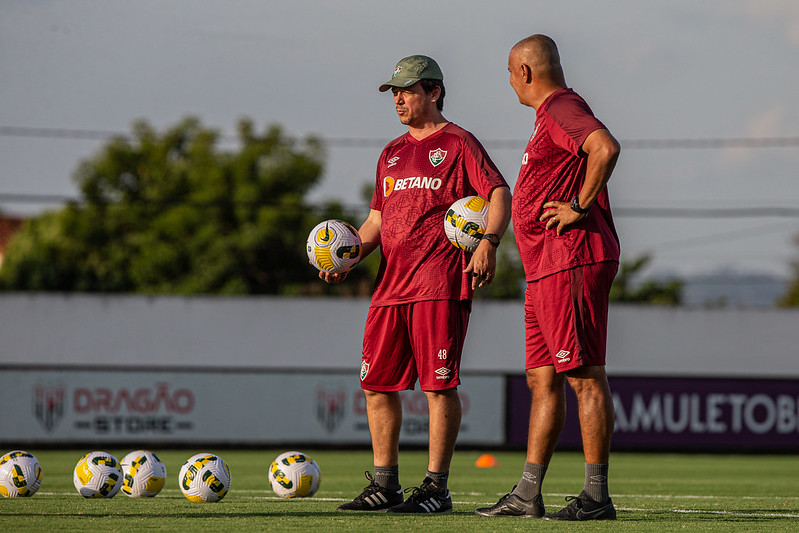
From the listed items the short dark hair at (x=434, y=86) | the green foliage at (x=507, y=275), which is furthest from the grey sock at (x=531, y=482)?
the green foliage at (x=507, y=275)

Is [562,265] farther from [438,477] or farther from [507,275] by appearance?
[507,275]

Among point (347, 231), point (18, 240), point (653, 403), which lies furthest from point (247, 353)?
point (18, 240)

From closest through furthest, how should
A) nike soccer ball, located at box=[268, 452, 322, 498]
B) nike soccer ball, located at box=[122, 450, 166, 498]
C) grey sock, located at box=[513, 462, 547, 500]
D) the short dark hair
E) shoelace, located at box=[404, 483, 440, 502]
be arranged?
grey sock, located at box=[513, 462, 547, 500], shoelace, located at box=[404, 483, 440, 502], the short dark hair, nike soccer ball, located at box=[122, 450, 166, 498], nike soccer ball, located at box=[268, 452, 322, 498]

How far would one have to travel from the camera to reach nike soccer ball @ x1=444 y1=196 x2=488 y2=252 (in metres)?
6.12

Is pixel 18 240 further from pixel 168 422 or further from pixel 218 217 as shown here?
pixel 168 422

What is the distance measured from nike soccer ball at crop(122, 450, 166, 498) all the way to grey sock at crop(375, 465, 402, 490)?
1.47 metres

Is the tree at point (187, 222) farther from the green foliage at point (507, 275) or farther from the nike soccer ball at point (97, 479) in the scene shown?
the nike soccer ball at point (97, 479)

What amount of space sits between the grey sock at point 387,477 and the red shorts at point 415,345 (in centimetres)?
45

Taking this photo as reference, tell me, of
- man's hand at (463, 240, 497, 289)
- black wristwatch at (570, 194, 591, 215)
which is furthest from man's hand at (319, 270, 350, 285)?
black wristwatch at (570, 194, 591, 215)

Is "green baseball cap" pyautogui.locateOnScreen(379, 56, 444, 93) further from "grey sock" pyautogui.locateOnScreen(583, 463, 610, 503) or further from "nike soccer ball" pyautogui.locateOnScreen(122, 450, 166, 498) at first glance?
"nike soccer ball" pyautogui.locateOnScreen(122, 450, 166, 498)

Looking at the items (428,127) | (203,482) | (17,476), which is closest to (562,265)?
(428,127)

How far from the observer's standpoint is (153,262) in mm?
42094

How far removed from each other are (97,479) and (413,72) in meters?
3.06

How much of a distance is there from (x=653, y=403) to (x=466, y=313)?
14320 millimetres
